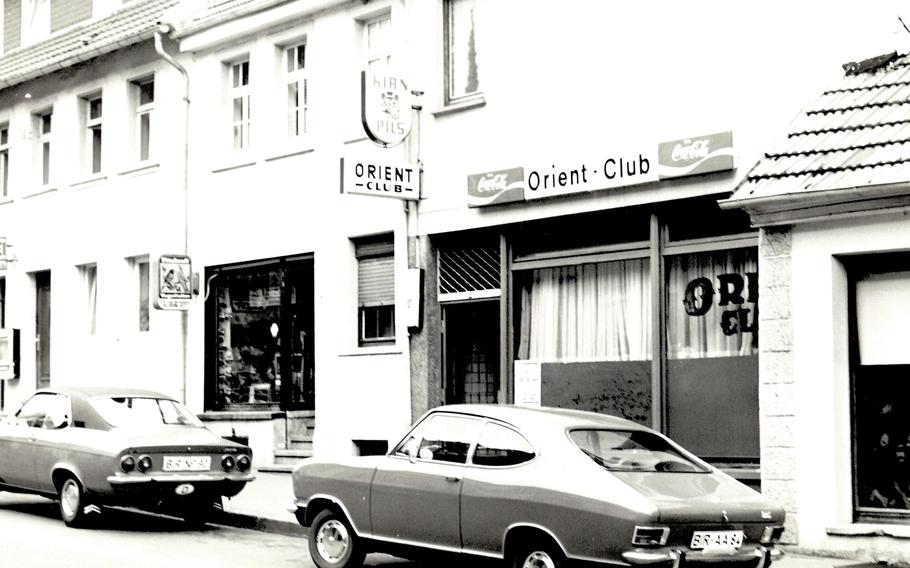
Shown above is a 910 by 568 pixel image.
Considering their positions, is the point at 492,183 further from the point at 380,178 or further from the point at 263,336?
the point at 263,336

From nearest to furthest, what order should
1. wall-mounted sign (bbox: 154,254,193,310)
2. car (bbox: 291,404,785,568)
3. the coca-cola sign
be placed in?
car (bbox: 291,404,785,568) < the coca-cola sign < wall-mounted sign (bbox: 154,254,193,310)

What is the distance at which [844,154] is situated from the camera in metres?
13.5

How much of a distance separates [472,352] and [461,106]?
10.5 feet

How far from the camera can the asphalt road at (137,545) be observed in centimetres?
1269

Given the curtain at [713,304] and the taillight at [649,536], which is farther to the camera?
the curtain at [713,304]

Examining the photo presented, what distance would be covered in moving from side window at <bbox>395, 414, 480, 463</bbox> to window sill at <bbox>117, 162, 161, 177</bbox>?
1421 cm

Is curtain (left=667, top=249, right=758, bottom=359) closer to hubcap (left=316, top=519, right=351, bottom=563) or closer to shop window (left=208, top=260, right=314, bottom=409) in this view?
hubcap (left=316, top=519, right=351, bottom=563)

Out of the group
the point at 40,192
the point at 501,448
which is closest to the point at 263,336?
the point at 40,192

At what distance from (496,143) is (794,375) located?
5.77 meters

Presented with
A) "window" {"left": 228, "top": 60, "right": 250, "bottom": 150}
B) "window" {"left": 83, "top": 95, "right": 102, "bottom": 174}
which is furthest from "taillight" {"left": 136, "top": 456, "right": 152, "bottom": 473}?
"window" {"left": 83, "top": 95, "right": 102, "bottom": 174}

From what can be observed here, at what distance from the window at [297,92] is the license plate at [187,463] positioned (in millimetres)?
7829

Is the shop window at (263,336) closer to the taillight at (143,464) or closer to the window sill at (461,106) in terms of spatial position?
the window sill at (461,106)

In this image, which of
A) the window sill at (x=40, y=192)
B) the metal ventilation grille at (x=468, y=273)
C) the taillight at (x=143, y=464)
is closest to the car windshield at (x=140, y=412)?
the taillight at (x=143, y=464)

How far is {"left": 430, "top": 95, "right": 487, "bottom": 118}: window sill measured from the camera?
18625mm
